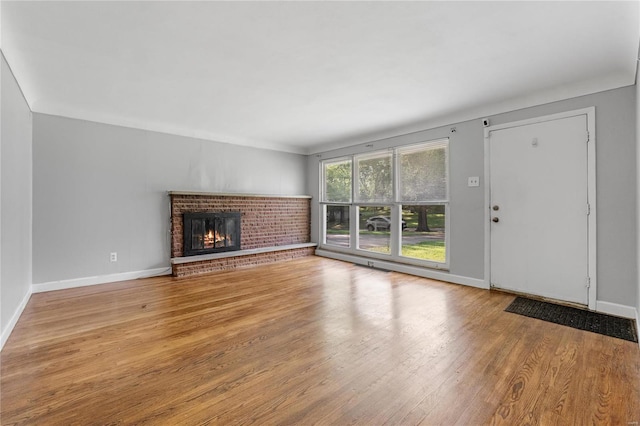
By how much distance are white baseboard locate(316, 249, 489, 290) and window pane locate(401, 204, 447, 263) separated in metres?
0.21

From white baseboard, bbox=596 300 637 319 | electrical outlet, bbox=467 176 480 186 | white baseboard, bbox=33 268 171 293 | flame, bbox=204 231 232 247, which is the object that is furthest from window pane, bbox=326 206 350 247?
white baseboard, bbox=596 300 637 319

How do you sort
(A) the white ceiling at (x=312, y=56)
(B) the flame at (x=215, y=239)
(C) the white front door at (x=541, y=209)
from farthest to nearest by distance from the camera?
1. (B) the flame at (x=215, y=239)
2. (C) the white front door at (x=541, y=209)
3. (A) the white ceiling at (x=312, y=56)

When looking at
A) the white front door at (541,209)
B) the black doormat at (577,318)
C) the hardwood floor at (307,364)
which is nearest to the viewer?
the hardwood floor at (307,364)

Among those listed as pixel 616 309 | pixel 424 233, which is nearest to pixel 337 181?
pixel 424 233

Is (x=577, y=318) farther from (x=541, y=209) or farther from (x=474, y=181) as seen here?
(x=474, y=181)

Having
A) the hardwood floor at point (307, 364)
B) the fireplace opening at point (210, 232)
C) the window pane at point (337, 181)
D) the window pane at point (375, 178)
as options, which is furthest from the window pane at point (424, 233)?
the fireplace opening at point (210, 232)

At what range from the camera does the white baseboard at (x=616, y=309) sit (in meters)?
2.83

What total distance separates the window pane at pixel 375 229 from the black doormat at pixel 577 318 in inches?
88.5

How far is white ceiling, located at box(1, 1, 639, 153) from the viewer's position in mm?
1951

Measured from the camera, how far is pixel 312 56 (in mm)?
2510

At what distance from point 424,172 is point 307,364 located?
3582 mm

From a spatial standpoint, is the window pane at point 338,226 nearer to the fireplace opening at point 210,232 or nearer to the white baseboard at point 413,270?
the white baseboard at point 413,270

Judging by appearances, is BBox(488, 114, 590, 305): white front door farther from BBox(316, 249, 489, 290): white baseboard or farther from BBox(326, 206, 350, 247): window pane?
BBox(326, 206, 350, 247): window pane

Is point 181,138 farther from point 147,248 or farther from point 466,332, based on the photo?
point 466,332
